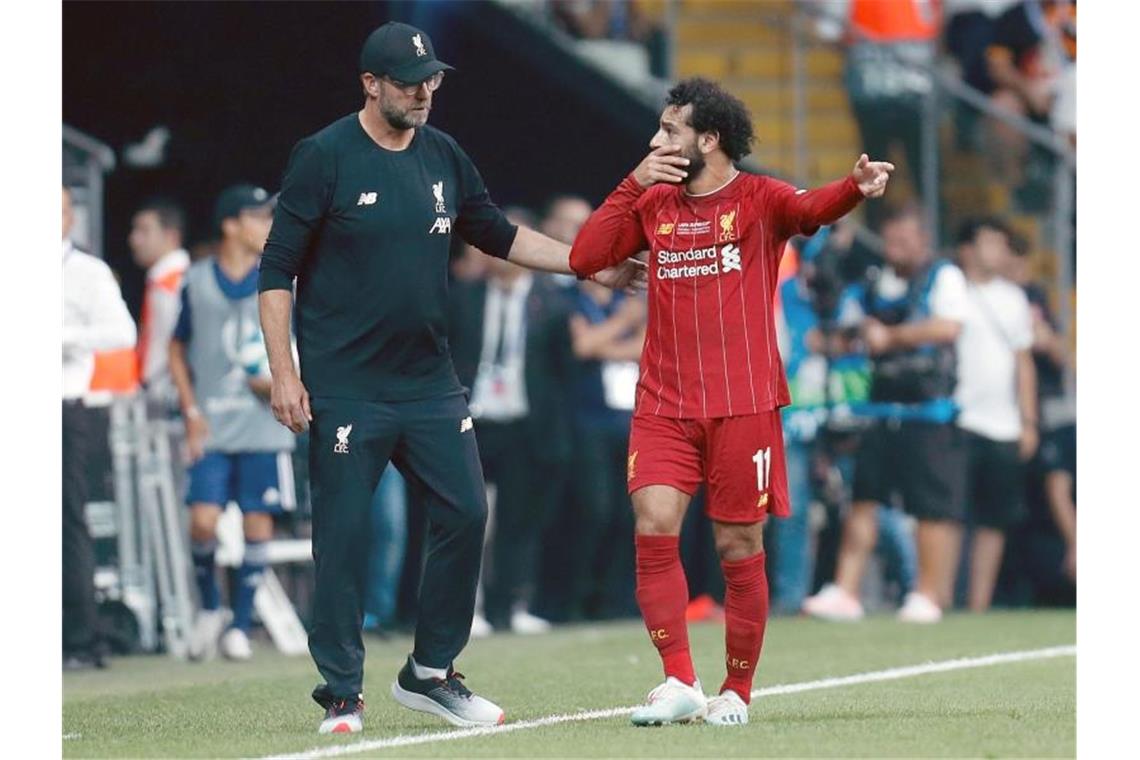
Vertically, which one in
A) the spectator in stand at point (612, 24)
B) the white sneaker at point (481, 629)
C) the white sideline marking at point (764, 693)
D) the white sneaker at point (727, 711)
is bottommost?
the white sneaker at point (481, 629)

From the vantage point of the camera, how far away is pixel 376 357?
8.37 meters

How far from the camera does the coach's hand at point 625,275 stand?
8742mm

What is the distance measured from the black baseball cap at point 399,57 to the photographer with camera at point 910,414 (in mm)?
6751

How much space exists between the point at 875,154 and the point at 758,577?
9.15 m

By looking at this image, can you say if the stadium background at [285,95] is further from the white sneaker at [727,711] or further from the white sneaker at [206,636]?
the white sneaker at [727,711]

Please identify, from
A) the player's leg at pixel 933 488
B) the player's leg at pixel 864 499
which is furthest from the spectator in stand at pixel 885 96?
the player's leg at pixel 864 499

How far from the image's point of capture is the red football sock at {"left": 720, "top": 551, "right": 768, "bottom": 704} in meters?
Result: 8.34

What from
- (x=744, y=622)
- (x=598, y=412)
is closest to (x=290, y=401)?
(x=744, y=622)

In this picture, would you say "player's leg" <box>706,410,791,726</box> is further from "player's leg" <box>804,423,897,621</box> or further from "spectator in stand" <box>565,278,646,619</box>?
"player's leg" <box>804,423,897,621</box>

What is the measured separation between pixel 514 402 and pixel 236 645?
2575 millimetres

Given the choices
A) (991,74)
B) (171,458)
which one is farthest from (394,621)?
(991,74)

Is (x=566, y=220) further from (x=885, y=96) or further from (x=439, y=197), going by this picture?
(x=439, y=197)

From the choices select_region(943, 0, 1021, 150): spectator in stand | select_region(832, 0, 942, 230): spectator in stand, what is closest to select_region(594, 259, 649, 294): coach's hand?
select_region(832, 0, 942, 230): spectator in stand
